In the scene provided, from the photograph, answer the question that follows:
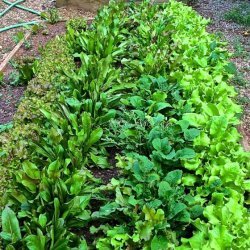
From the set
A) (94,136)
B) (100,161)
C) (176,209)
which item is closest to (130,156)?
(100,161)

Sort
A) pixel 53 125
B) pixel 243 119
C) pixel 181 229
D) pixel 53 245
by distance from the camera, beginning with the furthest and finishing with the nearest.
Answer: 1. pixel 243 119
2. pixel 53 125
3. pixel 181 229
4. pixel 53 245

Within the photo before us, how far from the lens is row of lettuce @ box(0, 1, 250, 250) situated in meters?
2.79

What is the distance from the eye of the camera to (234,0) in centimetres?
875

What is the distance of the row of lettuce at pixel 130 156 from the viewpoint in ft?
9.17

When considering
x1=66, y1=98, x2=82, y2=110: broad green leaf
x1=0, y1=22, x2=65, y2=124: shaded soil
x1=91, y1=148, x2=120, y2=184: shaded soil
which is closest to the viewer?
x1=91, y1=148, x2=120, y2=184: shaded soil

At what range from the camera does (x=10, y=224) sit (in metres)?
2.81

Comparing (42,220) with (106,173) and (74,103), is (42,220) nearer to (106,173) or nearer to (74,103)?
(106,173)

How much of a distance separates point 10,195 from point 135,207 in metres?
0.83

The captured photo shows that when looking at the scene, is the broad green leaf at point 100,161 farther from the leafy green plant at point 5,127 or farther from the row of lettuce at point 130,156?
the leafy green plant at point 5,127

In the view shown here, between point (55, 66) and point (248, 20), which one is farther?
point (248, 20)

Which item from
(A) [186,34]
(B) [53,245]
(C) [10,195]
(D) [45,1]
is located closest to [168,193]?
(B) [53,245]

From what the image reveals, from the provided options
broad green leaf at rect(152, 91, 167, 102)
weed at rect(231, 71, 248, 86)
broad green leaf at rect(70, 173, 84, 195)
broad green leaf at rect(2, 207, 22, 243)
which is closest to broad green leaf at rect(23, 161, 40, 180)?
broad green leaf at rect(70, 173, 84, 195)

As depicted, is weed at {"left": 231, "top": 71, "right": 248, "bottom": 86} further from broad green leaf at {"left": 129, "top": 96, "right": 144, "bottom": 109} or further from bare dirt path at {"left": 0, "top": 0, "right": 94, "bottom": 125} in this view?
bare dirt path at {"left": 0, "top": 0, "right": 94, "bottom": 125}

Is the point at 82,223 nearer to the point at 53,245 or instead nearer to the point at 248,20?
the point at 53,245
